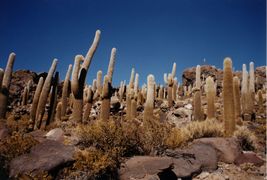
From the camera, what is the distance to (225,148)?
8.02 metres

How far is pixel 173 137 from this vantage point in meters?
7.42

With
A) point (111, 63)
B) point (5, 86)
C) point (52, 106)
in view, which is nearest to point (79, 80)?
point (111, 63)

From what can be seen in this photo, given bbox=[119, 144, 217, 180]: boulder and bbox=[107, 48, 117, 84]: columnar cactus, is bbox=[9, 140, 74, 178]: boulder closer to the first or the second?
bbox=[119, 144, 217, 180]: boulder

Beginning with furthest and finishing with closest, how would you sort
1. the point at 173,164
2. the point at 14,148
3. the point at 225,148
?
the point at 225,148 → the point at 173,164 → the point at 14,148

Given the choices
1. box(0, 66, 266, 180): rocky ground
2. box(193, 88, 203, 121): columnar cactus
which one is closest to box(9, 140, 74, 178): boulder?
box(0, 66, 266, 180): rocky ground

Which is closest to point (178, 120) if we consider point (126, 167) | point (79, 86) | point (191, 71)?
point (79, 86)

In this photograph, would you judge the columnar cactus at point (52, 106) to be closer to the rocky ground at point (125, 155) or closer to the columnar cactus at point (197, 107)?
the rocky ground at point (125, 155)

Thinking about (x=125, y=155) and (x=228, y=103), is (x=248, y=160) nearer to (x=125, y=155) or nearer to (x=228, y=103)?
(x=125, y=155)

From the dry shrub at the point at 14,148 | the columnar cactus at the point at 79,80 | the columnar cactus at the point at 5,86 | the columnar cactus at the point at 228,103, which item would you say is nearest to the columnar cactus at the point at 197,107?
the columnar cactus at the point at 228,103

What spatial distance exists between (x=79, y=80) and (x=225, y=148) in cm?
746

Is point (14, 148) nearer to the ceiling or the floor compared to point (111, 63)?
nearer to the floor

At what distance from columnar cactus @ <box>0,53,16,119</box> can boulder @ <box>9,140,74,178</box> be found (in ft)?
31.8

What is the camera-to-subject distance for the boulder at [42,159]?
486 centimetres

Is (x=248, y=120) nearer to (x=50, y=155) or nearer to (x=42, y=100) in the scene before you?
(x=42, y=100)
